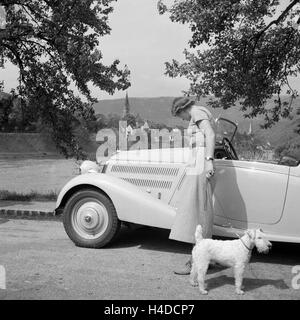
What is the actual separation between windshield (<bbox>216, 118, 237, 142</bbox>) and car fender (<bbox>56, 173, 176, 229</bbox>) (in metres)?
1.30

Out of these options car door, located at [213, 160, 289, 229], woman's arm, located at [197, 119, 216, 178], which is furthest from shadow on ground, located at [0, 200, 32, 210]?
woman's arm, located at [197, 119, 216, 178]

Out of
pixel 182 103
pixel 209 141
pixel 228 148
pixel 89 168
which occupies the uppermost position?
pixel 182 103

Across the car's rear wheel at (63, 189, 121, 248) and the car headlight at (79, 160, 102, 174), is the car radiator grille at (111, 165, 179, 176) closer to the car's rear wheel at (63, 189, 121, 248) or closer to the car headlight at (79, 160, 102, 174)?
the car headlight at (79, 160, 102, 174)

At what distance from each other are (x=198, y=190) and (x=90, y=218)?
1.74 meters

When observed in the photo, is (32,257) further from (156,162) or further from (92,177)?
(156,162)

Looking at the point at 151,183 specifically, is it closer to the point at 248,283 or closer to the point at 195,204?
the point at 195,204

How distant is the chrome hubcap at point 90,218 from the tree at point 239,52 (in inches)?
176

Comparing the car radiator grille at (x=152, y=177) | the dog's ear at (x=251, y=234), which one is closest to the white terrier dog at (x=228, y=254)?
the dog's ear at (x=251, y=234)

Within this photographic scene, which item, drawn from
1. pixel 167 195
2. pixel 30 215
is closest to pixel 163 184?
pixel 167 195

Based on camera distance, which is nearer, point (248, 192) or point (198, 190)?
point (198, 190)

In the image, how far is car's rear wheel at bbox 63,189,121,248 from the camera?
21.5 ft

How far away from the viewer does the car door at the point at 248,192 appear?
598 cm

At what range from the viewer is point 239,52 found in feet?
34.2

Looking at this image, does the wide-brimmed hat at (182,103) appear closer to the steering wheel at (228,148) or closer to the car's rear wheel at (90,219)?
the steering wheel at (228,148)
